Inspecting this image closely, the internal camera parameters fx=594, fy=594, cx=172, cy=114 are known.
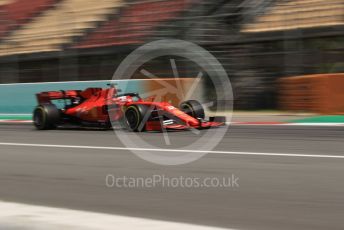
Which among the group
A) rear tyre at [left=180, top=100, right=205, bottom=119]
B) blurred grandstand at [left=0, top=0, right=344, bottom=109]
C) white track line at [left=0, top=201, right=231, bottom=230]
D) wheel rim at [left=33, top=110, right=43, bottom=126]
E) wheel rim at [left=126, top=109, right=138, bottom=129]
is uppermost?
blurred grandstand at [left=0, top=0, right=344, bottom=109]

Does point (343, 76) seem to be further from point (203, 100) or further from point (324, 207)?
point (324, 207)

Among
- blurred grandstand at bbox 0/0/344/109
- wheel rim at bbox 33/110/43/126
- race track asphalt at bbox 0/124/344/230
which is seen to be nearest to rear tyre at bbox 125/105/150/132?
race track asphalt at bbox 0/124/344/230

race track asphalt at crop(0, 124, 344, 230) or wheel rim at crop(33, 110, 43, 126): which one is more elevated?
race track asphalt at crop(0, 124, 344, 230)

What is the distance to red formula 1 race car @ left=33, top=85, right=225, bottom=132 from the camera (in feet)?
37.2

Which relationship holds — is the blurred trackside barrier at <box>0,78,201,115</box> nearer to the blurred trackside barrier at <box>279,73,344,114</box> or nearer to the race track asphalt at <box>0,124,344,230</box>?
the blurred trackside barrier at <box>279,73,344,114</box>

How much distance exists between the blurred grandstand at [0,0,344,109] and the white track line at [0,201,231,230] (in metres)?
13.1

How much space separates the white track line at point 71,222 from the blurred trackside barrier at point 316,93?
35.5 ft

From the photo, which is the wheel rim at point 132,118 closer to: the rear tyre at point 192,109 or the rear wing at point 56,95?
the rear tyre at point 192,109

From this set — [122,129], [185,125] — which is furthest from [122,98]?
[185,125]

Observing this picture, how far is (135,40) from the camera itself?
66.5 feet

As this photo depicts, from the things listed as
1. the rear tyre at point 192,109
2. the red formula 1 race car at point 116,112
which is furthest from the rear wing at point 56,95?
the rear tyre at point 192,109

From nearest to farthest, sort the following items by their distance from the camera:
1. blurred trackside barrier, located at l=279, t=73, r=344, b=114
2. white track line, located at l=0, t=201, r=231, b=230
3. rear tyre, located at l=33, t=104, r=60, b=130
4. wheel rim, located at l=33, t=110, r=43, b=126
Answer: white track line, located at l=0, t=201, r=231, b=230 < rear tyre, located at l=33, t=104, r=60, b=130 < wheel rim, located at l=33, t=110, r=43, b=126 < blurred trackside barrier, located at l=279, t=73, r=344, b=114

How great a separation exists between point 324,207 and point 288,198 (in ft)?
1.49

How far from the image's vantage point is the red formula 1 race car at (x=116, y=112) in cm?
A: 1134
